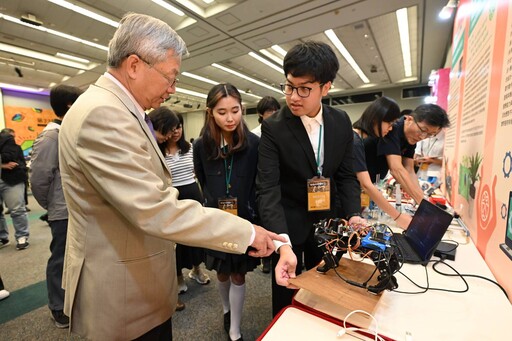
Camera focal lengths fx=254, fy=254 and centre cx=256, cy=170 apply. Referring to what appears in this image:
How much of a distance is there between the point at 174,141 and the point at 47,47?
5.95m

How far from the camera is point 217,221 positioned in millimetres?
770

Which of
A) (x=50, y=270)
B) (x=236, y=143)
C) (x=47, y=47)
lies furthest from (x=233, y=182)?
(x=47, y=47)

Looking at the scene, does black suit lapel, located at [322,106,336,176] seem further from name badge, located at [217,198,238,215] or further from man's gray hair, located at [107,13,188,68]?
man's gray hair, located at [107,13,188,68]

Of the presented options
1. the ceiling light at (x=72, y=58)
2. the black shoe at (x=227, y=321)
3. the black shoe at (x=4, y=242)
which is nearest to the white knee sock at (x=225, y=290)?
the black shoe at (x=227, y=321)

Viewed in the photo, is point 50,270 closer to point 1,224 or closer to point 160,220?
point 160,220

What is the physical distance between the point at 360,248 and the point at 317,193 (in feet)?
1.06

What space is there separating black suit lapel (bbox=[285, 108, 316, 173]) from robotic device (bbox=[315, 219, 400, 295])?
305 millimetres

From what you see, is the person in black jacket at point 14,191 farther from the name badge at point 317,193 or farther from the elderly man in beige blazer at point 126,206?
the name badge at point 317,193

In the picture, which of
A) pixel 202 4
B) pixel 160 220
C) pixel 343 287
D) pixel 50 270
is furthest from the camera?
pixel 202 4

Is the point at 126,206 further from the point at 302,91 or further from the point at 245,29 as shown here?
the point at 245,29

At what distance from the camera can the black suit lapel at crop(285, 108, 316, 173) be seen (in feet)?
3.77

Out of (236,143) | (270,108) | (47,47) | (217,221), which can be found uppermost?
(47,47)

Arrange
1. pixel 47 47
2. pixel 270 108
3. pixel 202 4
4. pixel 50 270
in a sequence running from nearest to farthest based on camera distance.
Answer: pixel 50 270 → pixel 270 108 → pixel 202 4 → pixel 47 47

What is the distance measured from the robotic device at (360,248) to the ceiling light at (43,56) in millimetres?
8102
